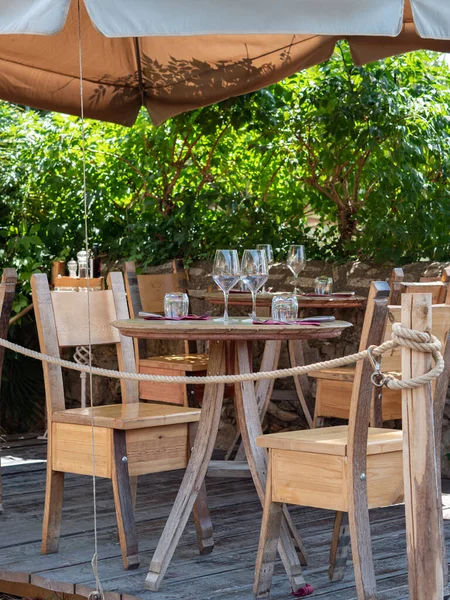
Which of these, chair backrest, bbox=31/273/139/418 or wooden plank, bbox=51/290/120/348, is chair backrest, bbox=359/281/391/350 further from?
wooden plank, bbox=51/290/120/348

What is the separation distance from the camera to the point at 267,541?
309 centimetres

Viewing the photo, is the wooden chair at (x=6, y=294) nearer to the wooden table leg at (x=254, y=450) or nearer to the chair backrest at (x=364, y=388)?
the wooden table leg at (x=254, y=450)

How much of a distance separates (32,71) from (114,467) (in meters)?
2.49

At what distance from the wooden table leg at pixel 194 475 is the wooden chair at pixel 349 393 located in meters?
0.69

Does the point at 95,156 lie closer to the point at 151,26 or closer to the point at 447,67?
the point at 447,67

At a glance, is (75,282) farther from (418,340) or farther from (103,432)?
(418,340)

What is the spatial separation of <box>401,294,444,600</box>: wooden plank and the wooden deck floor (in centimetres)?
72

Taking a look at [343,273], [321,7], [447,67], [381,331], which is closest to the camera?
[381,331]

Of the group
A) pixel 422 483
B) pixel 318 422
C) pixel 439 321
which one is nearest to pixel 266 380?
pixel 318 422

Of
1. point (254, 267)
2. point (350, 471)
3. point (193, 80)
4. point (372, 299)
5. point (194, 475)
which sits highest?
point (193, 80)

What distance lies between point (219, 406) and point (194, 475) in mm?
252

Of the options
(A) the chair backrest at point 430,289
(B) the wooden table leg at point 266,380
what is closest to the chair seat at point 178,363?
(B) the wooden table leg at point 266,380

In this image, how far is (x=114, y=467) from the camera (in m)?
3.48

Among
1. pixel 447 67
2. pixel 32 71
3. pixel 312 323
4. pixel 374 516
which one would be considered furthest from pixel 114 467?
pixel 447 67
